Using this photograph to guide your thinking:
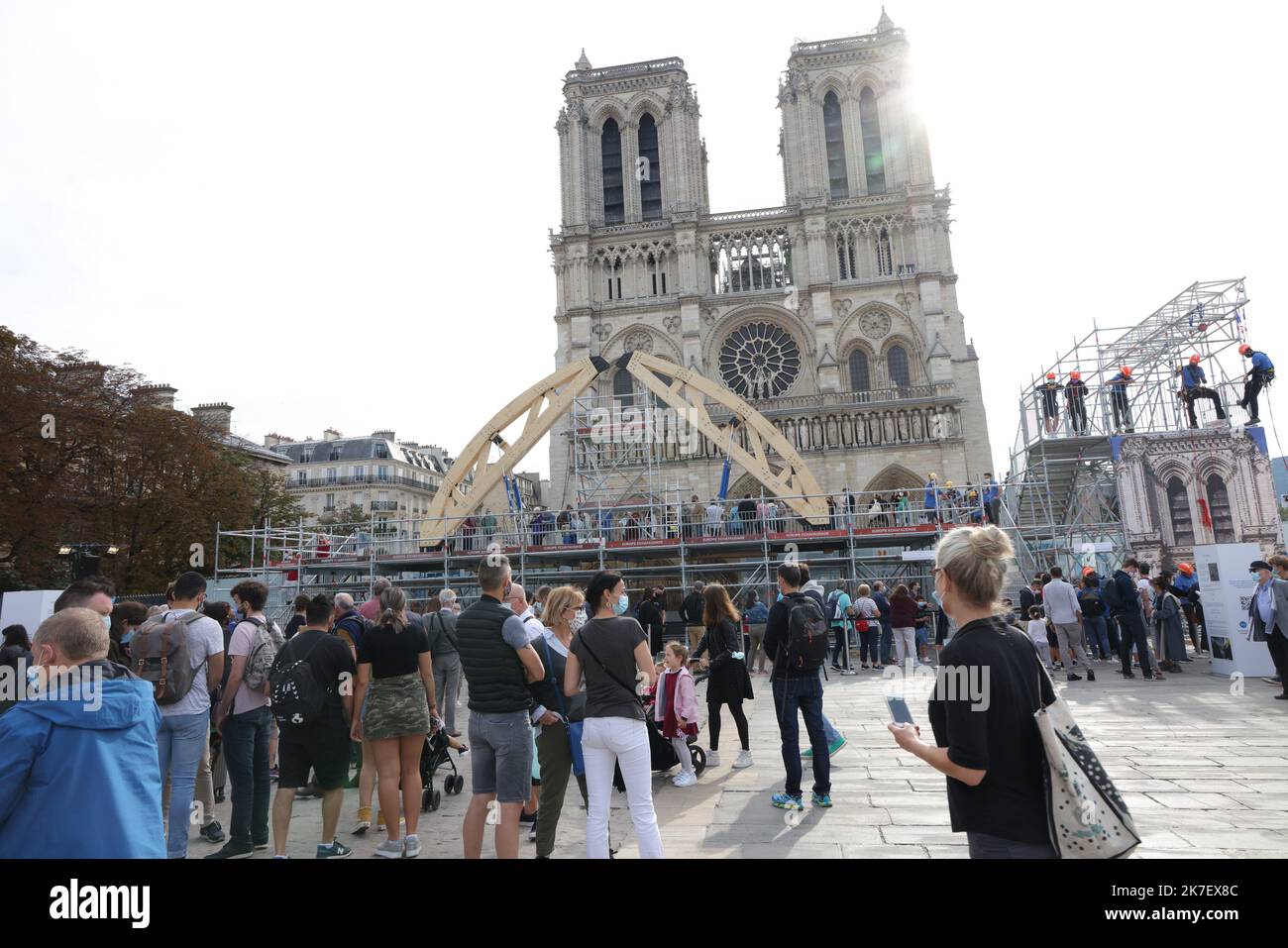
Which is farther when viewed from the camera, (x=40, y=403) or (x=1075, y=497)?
(x=40, y=403)

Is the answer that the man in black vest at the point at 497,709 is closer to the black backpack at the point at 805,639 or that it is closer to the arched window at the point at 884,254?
the black backpack at the point at 805,639

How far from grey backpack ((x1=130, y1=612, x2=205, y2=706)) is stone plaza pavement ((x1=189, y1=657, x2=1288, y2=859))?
1253mm

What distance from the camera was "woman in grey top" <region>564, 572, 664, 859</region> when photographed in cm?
383

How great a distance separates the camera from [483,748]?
171 inches

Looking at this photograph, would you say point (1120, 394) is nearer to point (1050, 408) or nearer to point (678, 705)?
point (1050, 408)

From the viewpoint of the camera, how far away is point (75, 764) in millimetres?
2357

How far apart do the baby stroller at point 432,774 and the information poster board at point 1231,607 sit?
10.1m

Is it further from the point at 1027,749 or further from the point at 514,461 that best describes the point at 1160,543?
the point at 1027,749

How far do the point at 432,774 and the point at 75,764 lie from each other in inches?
163

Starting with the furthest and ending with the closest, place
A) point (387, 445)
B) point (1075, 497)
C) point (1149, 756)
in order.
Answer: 1. point (387, 445)
2. point (1075, 497)
3. point (1149, 756)

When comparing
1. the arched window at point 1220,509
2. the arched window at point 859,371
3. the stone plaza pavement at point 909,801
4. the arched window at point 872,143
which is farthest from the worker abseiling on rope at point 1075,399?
the arched window at point 872,143

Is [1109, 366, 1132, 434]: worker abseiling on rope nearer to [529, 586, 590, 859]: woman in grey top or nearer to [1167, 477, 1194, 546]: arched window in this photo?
[1167, 477, 1194, 546]: arched window

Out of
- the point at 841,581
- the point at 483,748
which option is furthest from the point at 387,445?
the point at 483,748
